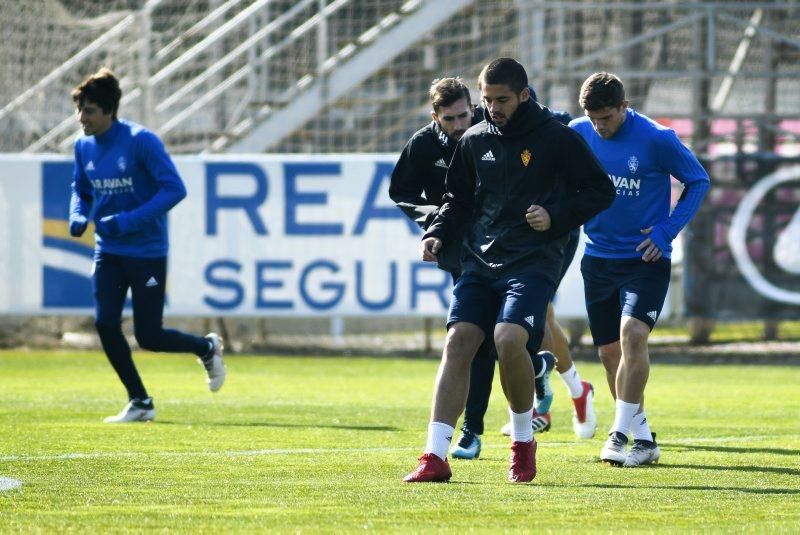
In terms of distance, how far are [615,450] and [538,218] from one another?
1.50 metres

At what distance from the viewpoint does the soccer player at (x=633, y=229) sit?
25.3 ft

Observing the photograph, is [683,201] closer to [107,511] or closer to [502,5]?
[107,511]

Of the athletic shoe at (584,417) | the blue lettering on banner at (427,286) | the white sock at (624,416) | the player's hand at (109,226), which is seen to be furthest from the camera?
the blue lettering on banner at (427,286)

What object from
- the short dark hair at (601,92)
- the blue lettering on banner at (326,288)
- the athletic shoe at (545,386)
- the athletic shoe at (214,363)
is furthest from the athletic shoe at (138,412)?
the blue lettering on banner at (326,288)

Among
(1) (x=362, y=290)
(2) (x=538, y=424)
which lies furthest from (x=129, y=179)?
(1) (x=362, y=290)

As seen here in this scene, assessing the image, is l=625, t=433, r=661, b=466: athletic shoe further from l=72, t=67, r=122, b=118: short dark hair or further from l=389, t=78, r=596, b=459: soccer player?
l=72, t=67, r=122, b=118: short dark hair

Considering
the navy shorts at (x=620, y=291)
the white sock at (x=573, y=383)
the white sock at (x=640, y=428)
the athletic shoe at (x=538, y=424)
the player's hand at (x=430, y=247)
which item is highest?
the player's hand at (x=430, y=247)

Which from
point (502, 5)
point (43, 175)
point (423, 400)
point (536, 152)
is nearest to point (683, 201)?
point (536, 152)

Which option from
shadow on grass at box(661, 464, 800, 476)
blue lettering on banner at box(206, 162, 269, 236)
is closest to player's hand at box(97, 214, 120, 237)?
shadow on grass at box(661, 464, 800, 476)

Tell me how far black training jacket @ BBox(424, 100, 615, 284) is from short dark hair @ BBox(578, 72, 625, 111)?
0.62m

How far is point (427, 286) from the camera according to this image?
15750mm

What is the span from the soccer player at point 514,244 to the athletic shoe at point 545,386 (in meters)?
1.97

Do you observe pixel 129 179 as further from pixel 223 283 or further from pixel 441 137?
pixel 223 283

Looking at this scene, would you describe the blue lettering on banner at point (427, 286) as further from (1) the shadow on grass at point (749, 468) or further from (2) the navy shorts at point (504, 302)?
(2) the navy shorts at point (504, 302)
